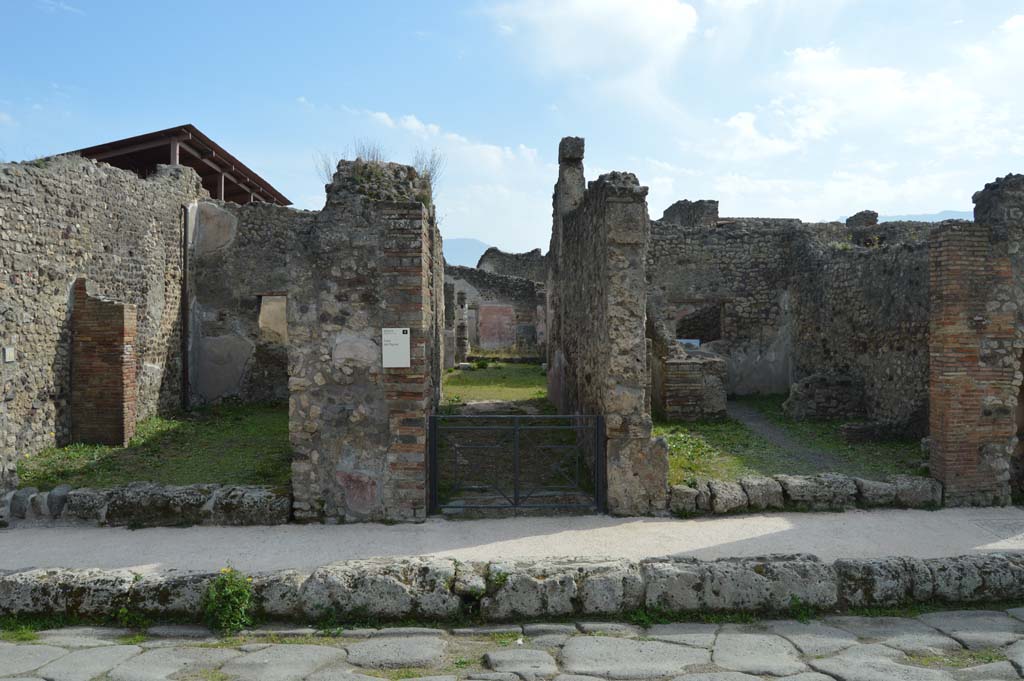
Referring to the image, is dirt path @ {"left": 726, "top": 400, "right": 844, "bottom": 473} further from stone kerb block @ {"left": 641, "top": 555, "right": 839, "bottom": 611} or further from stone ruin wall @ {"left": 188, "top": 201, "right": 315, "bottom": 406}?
stone ruin wall @ {"left": 188, "top": 201, "right": 315, "bottom": 406}

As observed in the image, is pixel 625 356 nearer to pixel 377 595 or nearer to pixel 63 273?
pixel 377 595

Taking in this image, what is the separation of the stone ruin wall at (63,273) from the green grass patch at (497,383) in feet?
19.3

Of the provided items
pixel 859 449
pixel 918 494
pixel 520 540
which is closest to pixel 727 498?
pixel 918 494

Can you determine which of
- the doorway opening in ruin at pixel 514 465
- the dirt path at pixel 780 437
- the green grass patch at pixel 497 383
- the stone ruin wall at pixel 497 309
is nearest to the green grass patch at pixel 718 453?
the dirt path at pixel 780 437

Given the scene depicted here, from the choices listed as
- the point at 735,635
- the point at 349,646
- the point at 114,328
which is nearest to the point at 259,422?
the point at 114,328

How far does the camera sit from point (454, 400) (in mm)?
14914

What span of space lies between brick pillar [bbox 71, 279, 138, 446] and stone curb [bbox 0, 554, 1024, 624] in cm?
623

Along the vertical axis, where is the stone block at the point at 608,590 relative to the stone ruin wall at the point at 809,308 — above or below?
below

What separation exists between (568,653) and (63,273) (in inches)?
382

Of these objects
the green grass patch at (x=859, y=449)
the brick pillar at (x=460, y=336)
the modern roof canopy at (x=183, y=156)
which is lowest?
the green grass patch at (x=859, y=449)

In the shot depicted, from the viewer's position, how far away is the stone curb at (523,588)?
197 inches

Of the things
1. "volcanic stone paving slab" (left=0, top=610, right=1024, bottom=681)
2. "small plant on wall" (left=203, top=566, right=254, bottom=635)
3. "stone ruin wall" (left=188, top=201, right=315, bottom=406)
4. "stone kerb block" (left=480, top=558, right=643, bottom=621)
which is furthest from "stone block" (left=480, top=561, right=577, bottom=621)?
"stone ruin wall" (left=188, top=201, right=315, bottom=406)

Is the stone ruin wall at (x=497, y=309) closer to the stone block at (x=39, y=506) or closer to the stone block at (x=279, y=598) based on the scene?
the stone block at (x=39, y=506)

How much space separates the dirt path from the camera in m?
9.62
